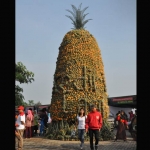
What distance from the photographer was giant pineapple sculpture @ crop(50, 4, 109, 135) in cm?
1650

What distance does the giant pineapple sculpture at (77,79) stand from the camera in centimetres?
1650

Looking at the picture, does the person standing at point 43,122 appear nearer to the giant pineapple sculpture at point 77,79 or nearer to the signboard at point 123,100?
the giant pineapple sculpture at point 77,79

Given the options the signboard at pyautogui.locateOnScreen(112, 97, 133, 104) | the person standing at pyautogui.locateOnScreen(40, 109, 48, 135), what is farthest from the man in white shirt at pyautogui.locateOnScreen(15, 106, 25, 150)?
the signboard at pyautogui.locateOnScreen(112, 97, 133, 104)

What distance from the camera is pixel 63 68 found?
1695cm

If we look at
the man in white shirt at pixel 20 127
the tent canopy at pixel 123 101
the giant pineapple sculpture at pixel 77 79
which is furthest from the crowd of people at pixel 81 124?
the tent canopy at pixel 123 101

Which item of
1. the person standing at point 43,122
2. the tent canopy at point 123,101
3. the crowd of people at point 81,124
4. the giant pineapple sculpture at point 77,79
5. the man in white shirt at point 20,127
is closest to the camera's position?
the man in white shirt at point 20,127

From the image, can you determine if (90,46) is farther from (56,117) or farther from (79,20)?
(56,117)

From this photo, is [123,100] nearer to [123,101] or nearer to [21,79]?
[123,101]

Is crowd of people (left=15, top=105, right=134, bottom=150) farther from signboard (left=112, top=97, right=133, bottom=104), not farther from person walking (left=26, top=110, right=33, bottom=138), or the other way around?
signboard (left=112, top=97, right=133, bottom=104)
